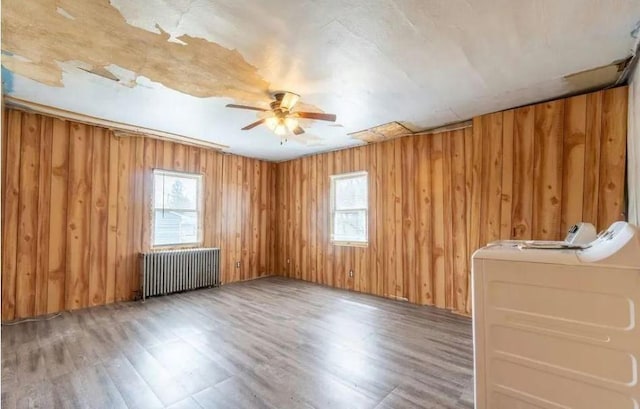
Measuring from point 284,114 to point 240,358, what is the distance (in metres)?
2.41

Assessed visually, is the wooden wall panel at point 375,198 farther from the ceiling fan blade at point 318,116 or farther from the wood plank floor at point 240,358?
Answer: the ceiling fan blade at point 318,116

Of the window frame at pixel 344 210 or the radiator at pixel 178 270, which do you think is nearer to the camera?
the radiator at pixel 178 270

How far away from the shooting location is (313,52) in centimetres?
214

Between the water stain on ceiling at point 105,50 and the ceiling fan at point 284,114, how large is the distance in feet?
0.61

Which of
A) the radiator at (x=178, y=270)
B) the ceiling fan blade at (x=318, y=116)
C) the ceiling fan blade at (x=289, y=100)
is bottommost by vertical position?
the radiator at (x=178, y=270)

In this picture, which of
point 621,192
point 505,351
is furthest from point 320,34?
point 621,192

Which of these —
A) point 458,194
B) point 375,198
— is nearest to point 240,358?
point 375,198

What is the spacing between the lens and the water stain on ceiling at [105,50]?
177cm

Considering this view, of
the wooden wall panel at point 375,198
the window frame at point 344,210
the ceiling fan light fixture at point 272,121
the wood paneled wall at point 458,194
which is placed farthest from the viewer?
the window frame at point 344,210

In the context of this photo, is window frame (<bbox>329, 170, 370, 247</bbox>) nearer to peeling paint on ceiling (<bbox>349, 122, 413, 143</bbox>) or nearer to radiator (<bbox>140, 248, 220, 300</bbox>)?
peeling paint on ceiling (<bbox>349, 122, 413, 143</bbox>)

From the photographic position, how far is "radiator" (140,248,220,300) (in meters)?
4.17

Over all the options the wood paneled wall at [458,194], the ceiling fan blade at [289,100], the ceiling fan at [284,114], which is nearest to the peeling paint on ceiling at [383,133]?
the wood paneled wall at [458,194]

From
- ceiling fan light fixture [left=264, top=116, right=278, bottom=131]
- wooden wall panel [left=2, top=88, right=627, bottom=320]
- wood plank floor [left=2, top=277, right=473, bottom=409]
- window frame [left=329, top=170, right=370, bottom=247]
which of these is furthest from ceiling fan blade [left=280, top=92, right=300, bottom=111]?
wood plank floor [left=2, top=277, right=473, bottom=409]

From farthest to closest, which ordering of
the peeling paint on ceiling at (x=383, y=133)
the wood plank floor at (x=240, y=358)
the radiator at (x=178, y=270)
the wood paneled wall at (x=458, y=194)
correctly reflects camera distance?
1. the radiator at (x=178, y=270)
2. the peeling paint on ceiling at (x=383, y=133)
3. the wood paneled wall at (x=458, y=194)
4. the wood plank floor at (x=240, y=358)
